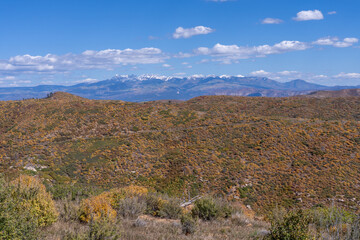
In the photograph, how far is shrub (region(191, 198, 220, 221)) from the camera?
526 inches

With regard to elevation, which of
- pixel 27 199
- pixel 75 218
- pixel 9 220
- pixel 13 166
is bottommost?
pixel 13 166

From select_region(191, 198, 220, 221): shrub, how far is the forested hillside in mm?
12806

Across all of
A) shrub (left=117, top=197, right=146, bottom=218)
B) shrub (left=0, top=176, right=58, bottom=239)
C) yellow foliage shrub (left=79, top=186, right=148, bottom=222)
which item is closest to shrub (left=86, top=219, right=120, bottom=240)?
yellow foliage shrub (left=79, top=186, right=148, bottom=222)

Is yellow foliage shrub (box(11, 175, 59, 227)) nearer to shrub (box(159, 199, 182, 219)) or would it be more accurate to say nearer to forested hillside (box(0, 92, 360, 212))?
shrub (box(159, 199, 182, 219))

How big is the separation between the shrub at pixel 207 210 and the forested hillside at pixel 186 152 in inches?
504

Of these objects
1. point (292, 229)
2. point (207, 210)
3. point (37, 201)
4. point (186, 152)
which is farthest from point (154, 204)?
point (186, 152)

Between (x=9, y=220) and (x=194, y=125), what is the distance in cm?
4137

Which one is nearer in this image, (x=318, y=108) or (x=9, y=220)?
(x=9, y=220)

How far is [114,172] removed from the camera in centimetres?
3025

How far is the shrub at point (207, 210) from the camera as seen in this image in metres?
13.4

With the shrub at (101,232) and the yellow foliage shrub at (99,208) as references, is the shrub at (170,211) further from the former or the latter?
the shrub at (101,232)

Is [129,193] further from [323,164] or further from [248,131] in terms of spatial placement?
[248,131]

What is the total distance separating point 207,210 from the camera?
528 inches

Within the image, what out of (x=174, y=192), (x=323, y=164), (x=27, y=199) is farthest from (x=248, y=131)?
(x=27, y=199)
